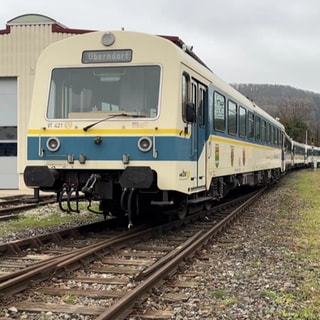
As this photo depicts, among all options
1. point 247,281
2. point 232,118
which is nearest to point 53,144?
point 247,281

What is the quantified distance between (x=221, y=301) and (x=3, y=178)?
2031 cm

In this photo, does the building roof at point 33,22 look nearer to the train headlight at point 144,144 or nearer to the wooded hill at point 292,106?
the train headlight at point 144,144

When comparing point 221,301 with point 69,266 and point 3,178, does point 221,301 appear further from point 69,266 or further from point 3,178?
point 3,178

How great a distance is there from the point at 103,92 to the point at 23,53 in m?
15.9

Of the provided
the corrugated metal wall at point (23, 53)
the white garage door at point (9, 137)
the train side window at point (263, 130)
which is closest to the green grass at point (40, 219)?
the train side window at point (263, 130)

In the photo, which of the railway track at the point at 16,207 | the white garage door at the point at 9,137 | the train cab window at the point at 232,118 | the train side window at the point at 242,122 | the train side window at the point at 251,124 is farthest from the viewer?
the white garage door at the point at 9,137

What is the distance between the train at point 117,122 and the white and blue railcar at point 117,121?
2 centimetres

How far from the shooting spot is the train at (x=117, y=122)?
8781 millimetres

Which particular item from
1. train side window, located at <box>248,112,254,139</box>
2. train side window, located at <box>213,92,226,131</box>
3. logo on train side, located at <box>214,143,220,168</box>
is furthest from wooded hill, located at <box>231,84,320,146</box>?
logo on train side, located at <box>214,143,220,168</box>

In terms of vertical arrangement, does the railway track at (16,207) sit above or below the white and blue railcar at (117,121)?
below

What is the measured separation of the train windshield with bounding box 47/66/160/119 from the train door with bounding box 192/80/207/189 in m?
1.12

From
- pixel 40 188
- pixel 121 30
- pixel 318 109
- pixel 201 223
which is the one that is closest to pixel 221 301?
pixel 40 188

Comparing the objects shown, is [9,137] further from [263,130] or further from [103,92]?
[103,92]

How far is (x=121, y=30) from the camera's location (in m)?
9.43
